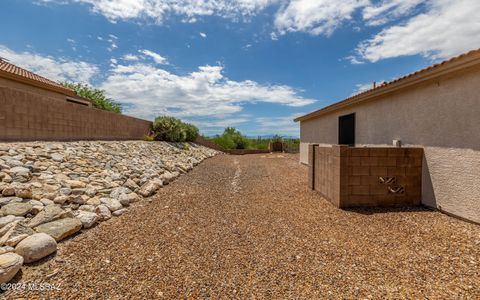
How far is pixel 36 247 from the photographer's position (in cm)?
275

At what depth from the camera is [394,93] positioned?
593 centimetres

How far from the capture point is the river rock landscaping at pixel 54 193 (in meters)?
2.86

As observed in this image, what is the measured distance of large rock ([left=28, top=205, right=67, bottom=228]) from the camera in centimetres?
333

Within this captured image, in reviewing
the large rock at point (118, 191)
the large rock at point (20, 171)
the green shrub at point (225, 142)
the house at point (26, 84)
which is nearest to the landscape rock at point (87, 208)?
the large rock at point (118, 191)

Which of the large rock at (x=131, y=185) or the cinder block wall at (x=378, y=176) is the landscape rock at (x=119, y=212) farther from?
the cinder block wall at (x=378, y=176)

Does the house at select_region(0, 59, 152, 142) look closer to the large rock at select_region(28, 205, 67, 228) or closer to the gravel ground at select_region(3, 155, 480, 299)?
the large rock at select_region(28, 205, 67, 228)

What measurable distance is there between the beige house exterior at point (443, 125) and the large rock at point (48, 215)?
720 cm

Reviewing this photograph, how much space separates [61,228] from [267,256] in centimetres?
314

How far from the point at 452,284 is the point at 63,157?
814 cm

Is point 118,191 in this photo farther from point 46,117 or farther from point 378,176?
point 378,176

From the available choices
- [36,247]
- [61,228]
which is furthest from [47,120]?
[36,247]

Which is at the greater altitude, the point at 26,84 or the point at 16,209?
the point at 26,84

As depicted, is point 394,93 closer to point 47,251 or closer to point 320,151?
point 320,151

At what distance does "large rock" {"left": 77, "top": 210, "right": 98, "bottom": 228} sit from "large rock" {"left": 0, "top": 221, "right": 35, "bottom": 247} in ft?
2.35
